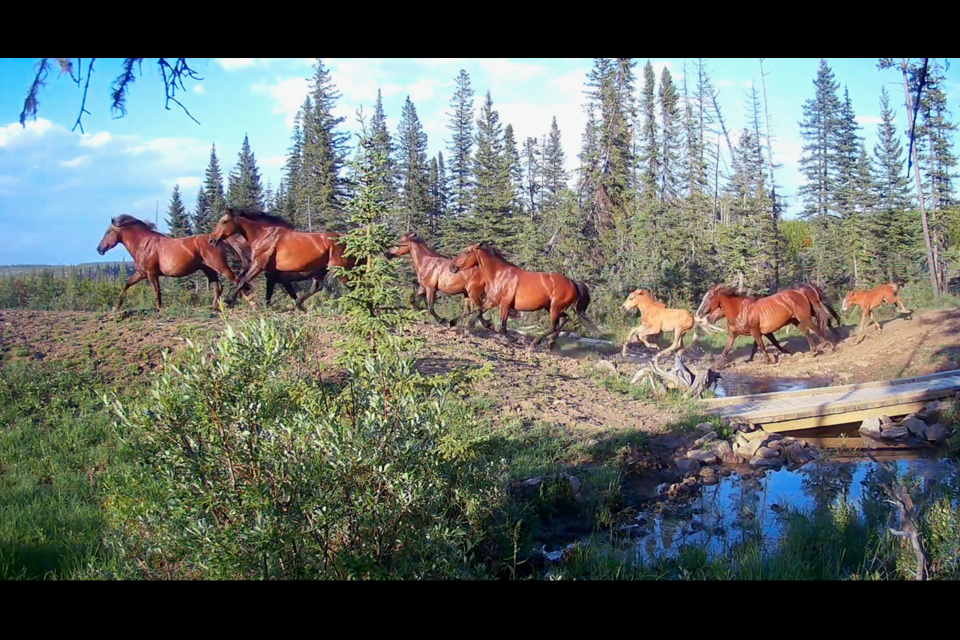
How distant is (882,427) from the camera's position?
1088 centimetres

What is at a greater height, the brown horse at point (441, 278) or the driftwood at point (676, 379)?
the brown horse at point (441, 278)

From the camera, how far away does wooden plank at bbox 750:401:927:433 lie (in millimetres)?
10906

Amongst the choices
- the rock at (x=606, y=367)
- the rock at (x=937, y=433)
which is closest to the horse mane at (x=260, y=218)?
the rock at (x=606, y=367)

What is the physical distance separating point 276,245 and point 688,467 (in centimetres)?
945

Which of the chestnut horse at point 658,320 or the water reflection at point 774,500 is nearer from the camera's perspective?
the water reflection at point 774,500

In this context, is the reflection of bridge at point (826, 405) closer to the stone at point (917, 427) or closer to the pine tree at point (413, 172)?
the stone at point (917, 427)

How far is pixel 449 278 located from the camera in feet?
50.5

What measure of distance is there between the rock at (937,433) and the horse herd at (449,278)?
257 inches

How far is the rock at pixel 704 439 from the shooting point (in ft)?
31.7

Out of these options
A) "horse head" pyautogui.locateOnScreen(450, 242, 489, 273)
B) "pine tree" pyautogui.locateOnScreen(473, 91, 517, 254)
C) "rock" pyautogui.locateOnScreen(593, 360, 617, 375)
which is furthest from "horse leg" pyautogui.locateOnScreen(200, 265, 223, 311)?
"pine tree" pyautogui.locateOnScreen(473, 91, 517, 254)

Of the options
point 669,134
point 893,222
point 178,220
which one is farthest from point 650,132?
point 178,220

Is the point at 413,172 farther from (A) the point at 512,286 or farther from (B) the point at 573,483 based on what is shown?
(B) the point at 573,483

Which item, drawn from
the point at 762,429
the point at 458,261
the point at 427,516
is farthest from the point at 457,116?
the point at 427,516
